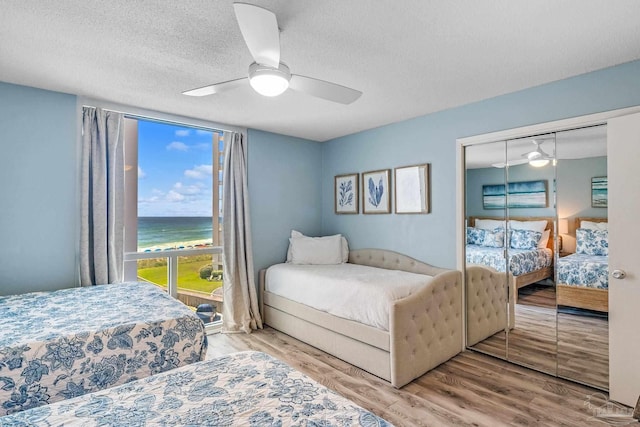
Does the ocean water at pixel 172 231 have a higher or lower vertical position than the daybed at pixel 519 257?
higher

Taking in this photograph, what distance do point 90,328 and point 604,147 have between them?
12.0 ft

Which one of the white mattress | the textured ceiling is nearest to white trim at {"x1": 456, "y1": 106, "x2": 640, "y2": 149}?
the textured ceiling

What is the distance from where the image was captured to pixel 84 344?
5.88ft

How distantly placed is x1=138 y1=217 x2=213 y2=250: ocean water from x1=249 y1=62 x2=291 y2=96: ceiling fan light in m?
2.47

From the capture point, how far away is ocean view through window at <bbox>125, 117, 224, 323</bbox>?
11.5ft

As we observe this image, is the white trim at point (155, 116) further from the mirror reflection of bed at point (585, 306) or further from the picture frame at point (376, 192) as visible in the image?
the mirror reflection of bed at point (585, 306)

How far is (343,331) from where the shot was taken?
3.04 m

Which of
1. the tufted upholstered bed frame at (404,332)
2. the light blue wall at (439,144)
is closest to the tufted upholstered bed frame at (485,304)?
the tufted upholstered bed frame at (404,332)

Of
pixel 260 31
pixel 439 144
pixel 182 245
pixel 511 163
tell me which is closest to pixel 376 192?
pixel 439 144

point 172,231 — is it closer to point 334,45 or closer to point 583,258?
point 334,45

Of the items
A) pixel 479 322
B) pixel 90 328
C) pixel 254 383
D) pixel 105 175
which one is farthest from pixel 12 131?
pixel 479 322

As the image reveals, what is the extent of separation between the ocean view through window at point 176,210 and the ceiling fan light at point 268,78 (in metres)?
2.18

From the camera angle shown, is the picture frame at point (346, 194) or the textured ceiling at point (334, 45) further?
the picture frame at point (346, 194)

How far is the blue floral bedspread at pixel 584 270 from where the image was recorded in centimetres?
244
